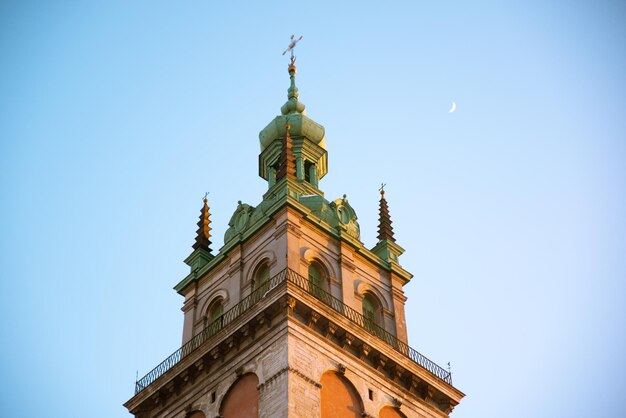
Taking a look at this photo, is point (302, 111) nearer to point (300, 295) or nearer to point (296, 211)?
point (296, 211)

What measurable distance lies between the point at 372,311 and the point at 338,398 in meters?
8.77

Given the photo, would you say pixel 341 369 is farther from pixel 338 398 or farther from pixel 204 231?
pixel 204 231

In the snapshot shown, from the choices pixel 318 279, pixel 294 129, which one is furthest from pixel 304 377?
pixel 294 129

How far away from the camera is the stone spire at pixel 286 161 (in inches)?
2584

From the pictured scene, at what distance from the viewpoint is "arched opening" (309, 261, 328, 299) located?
200ft

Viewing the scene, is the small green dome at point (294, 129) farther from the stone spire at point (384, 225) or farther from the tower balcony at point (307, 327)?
the tower balcony at point (307, 327)

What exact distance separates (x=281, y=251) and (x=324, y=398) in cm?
835

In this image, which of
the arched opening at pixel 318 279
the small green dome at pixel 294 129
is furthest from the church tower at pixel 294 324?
the small green dome at pixel 294 129

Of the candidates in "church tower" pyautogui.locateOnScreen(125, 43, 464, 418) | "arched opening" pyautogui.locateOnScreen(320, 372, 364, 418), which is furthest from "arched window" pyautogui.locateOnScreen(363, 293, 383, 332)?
"arched opening" pyautogui.locateOnScreen(320, 372, 364, 418)

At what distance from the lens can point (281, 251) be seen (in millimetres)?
60875

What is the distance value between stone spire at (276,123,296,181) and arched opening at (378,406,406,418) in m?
13.1

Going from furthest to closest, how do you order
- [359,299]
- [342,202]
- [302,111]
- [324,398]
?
[302,111] < [342,202] < [359,299] < [324,398]

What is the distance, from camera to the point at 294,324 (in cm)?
5603

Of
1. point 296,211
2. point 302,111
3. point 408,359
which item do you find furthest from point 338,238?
point 302,111
